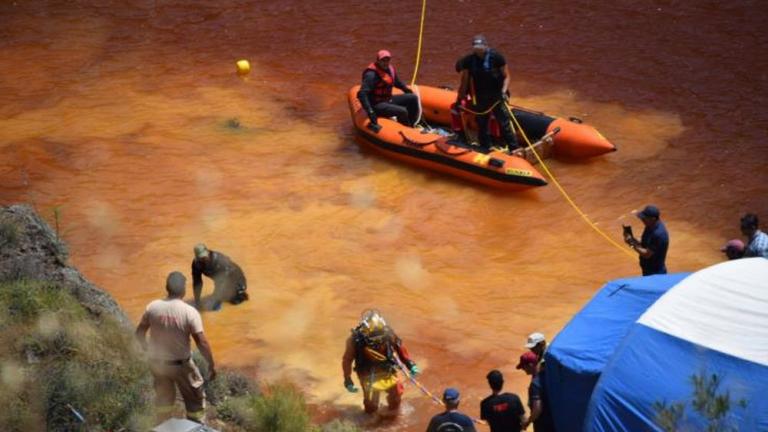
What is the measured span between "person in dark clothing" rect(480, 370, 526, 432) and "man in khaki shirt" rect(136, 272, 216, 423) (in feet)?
7.59

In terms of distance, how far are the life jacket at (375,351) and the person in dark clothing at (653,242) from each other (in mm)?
2714

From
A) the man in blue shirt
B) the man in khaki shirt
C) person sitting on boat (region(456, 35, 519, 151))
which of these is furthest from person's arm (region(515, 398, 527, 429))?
person sitting on boat (region(456, 35, 519, 151))

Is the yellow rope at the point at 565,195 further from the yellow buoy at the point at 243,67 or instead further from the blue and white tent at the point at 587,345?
the yellow buoy at the point at 243,67

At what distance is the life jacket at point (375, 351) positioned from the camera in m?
10.6

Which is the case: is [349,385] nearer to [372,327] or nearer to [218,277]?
[372,327]

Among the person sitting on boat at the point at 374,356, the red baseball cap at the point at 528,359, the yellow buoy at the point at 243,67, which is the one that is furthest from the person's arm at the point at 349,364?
the yellow buoy at the point at 243,67

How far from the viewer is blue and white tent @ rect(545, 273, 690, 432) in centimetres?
927

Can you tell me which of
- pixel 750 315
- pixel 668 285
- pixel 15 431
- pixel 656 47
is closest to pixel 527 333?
pixel 668 285

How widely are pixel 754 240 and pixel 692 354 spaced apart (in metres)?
2.21

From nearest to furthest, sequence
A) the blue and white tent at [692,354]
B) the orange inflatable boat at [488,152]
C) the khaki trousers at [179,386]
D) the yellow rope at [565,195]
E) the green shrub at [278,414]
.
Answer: the blue and white tent at [692,354]
the green shrub at [278,414]
the khaki trousers at [179,386]
the yellow rope at [565,195]
the orange inflatable boat at [488,152]

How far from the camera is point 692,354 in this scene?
8.88 metres

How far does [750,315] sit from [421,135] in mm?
8266

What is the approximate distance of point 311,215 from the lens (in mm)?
15336

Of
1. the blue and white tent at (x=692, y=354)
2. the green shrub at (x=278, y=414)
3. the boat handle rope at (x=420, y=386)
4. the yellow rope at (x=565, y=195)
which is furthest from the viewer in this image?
the yellow rope at (x=565, y=195)
